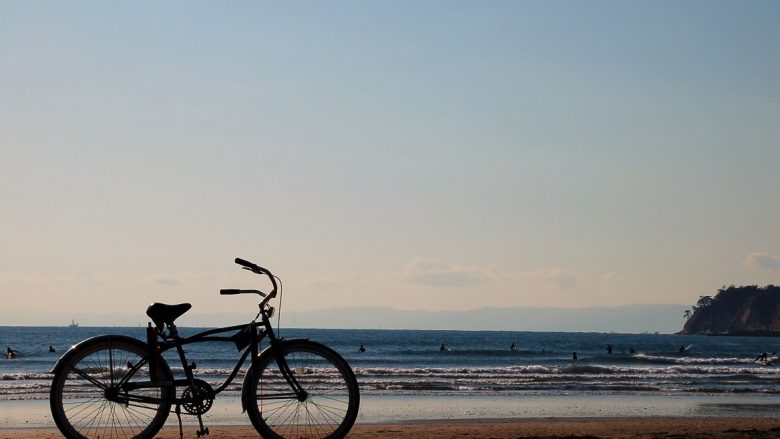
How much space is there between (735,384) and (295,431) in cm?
2184

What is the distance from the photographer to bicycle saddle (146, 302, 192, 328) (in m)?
7.41

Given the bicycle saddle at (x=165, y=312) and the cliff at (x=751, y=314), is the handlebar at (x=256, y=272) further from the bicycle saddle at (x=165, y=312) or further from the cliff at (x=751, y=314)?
the cliff at (x=751, y=314)

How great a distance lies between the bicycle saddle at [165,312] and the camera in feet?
24.3

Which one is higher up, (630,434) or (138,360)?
(138,360)

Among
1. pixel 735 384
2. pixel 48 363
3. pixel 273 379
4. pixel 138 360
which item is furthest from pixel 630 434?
pixel 48 363

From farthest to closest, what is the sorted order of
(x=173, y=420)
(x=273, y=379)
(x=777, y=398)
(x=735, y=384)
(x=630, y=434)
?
(x=735, y=384) → (x=777, y=398) → (x=173, y=420) → (x=630, y=434) → (x=273, y=379)

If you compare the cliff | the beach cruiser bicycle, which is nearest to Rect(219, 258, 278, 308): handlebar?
the beach cruiser bicycle

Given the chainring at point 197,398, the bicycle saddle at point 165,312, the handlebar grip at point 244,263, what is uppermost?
the handlebar grip at point 244,263

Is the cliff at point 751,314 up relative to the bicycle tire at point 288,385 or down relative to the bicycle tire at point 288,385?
up

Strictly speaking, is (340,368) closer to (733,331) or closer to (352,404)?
(352,404)

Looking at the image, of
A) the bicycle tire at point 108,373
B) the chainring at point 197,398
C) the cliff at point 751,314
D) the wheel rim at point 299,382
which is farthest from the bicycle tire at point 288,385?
the cliff at point 751,314

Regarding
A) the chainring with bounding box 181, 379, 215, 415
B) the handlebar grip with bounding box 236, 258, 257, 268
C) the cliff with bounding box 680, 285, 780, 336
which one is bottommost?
the chainring with bounding box 181, 379, 215, 415

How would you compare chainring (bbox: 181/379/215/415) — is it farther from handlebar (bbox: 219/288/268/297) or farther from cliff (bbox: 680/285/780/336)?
cliff (bbox: 680/285/780/336)

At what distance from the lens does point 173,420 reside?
13664 millimetres
